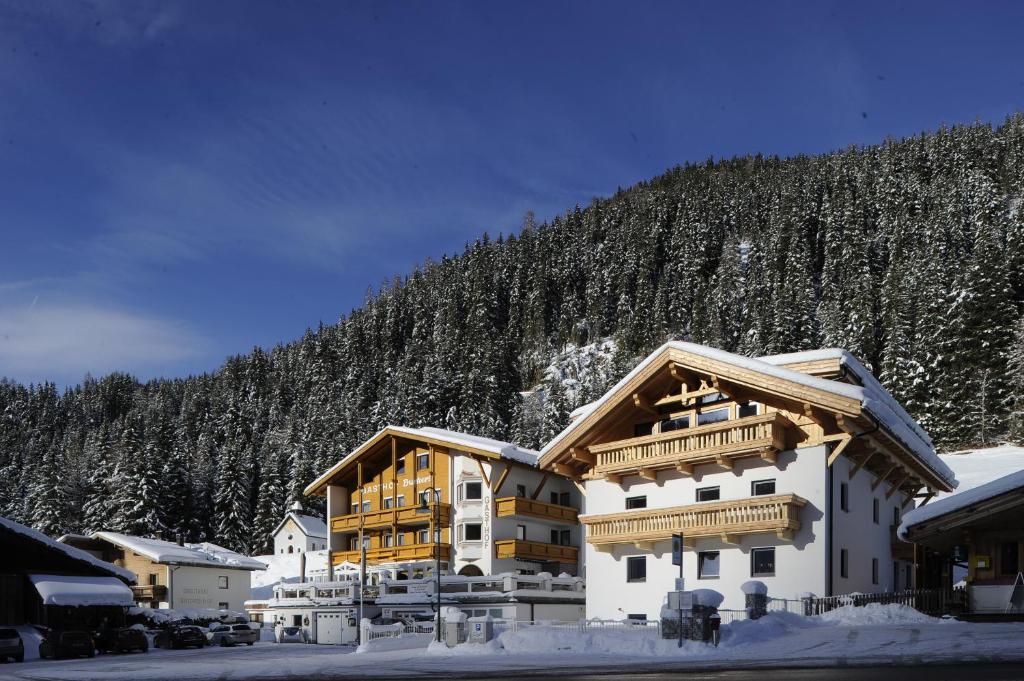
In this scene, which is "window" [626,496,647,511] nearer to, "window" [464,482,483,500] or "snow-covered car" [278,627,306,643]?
"window" [464,482,483,500]

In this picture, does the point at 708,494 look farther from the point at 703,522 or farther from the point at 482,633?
the point at 482,633

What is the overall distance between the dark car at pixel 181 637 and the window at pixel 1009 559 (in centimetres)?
3384

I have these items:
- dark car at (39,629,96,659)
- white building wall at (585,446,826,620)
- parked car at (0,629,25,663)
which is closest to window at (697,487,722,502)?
white building wall at (585,446,826,620)

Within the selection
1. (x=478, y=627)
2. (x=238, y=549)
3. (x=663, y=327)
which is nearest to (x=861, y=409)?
(x=478, y=627)

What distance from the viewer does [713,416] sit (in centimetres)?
3662

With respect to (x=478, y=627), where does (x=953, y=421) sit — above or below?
above

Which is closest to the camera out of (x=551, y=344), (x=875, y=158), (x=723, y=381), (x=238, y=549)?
(x=723, y=381)

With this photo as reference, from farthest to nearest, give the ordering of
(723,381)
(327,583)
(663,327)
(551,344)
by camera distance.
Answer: (551,344) → (663,327) → (327,583) → (723,381)

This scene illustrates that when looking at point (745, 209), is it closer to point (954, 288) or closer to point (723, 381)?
point (954, 288)

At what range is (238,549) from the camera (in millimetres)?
97625

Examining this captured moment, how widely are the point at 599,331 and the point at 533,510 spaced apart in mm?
104655

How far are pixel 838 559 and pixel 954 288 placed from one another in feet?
207

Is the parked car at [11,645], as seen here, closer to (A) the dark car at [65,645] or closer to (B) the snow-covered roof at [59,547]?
(A) the dark car at [65,645]

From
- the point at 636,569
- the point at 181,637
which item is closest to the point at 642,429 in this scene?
the point at 636,569
